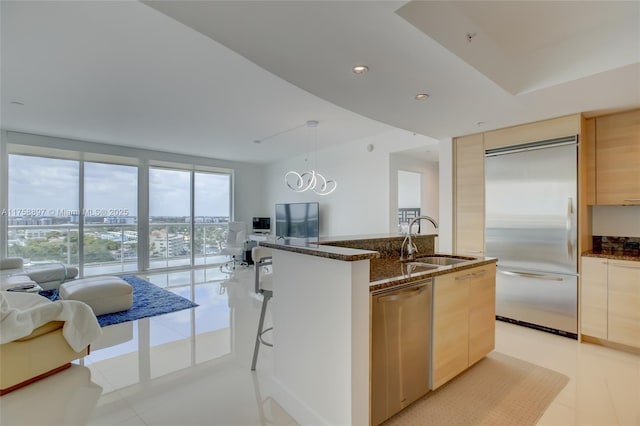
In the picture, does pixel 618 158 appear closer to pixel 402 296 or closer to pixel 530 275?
pixel 530 275

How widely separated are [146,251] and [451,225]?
21.0 feet

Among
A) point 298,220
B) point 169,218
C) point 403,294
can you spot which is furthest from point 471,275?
Result: point 169,218

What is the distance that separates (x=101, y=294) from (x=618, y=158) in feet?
19.6

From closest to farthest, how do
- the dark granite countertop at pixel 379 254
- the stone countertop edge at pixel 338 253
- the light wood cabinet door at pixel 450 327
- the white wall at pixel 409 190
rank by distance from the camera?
the stone countertop edge at pixel 338 253 < the dark granite countertop at pixel 379 254 < the light wood cabinet door at pixel 450 327 < the white wall at pixel 409 190

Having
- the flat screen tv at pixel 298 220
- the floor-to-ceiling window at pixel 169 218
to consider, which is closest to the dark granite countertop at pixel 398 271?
the flat screen tv at pixel 298 220

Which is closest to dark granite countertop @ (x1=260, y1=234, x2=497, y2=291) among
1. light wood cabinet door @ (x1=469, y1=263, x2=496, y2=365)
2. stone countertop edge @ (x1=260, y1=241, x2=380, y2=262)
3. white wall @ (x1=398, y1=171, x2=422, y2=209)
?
stone countertop edge @ (x1=260, y1=241, x2=380, y2=262)

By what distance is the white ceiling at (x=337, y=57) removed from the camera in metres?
1.69

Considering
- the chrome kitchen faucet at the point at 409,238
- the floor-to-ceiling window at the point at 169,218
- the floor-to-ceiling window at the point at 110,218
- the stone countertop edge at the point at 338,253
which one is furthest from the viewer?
the floor-to-ceiling window at the point at 169,218

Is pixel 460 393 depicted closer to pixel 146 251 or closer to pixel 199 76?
pixel 199 76

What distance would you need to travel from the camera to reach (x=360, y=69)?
2123 millimetres

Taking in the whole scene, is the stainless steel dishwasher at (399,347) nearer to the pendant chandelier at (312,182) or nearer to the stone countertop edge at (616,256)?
the stone countertop edge at (616,256)

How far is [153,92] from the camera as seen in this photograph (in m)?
3.60

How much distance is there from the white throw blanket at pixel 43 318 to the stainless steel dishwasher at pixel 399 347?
2.41m

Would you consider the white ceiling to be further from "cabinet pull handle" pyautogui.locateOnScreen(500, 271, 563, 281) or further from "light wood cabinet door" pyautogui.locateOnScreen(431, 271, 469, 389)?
"cabinet pull handle" pyautogui.locateOnScreen(500, 271, 563, 281)
